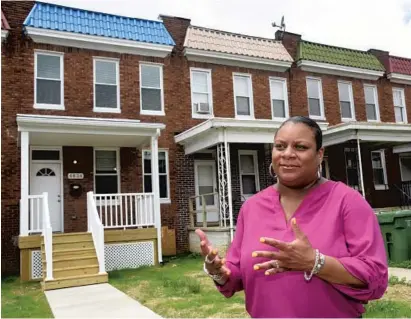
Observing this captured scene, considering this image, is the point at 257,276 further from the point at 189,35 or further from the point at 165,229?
the point at 189,35

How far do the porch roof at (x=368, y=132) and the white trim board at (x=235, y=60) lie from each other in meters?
3.16

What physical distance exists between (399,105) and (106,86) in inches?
513

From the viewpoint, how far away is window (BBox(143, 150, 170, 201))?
12938 mm

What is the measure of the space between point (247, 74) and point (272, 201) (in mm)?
13409

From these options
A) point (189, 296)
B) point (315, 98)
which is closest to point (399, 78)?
point (315, 98)

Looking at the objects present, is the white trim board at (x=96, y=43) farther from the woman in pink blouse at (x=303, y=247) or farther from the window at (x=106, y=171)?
the woman in pink blouse at (x=303, y=247)

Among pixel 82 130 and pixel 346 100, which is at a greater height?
pixel 346 100

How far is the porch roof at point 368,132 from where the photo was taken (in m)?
13.7

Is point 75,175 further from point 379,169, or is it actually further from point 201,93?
point 379,169

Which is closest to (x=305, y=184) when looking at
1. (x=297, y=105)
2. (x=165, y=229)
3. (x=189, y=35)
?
(x=165, y=229)

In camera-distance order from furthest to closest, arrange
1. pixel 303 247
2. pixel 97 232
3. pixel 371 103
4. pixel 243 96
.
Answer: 1. pixel 371 103
2. pixel 243 96
3. pixel 97 232
4. pixel 303 247

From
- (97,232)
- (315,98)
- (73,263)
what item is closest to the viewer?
(73,263)

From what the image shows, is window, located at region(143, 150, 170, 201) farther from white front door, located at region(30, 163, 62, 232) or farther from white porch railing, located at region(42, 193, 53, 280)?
white porch railing, located at region(42, 193, 53, 280)

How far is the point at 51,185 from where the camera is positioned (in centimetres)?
1180
